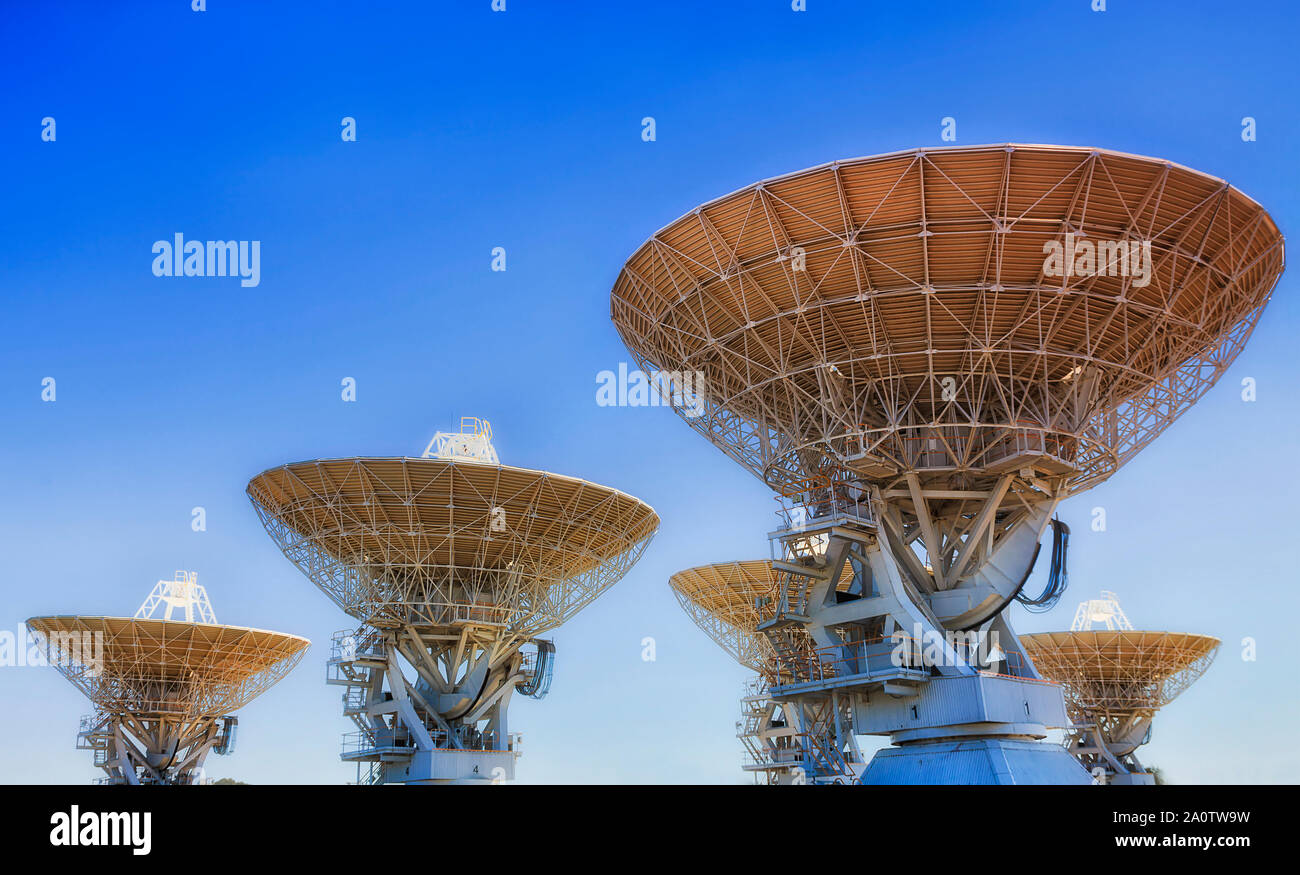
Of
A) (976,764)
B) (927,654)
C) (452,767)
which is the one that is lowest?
(452,767)

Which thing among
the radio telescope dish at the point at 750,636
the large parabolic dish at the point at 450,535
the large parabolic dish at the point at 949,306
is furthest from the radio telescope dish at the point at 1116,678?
the large parabolic dish at the point at 949,306

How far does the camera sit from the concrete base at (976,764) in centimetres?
3008

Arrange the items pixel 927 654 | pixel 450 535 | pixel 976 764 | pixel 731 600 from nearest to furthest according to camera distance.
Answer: pixel 976 764, pixel 927 654, pixel 450 535, pixel 731 600

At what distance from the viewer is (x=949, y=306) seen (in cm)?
3062

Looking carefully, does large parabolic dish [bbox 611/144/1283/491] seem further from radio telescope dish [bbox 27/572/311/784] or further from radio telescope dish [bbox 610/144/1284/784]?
radio telescope dish [bbox 27/572/311/784]

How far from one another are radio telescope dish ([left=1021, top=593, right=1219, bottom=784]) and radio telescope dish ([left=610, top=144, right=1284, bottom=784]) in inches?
1189

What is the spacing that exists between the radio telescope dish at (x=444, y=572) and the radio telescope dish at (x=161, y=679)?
16677 millimetres

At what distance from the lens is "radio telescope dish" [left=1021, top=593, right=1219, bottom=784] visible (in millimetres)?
62094

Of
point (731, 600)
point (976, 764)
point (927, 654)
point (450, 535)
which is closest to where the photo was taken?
point (976, 764)

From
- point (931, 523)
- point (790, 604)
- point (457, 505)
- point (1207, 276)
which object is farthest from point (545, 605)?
point (1207, 276)

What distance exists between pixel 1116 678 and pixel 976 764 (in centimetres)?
3738

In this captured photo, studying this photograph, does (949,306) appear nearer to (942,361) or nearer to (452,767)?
(942,361)

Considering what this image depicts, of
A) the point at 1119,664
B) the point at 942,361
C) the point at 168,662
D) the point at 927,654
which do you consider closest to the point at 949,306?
the point at 942,361

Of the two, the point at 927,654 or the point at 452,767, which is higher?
the point at 927,654
